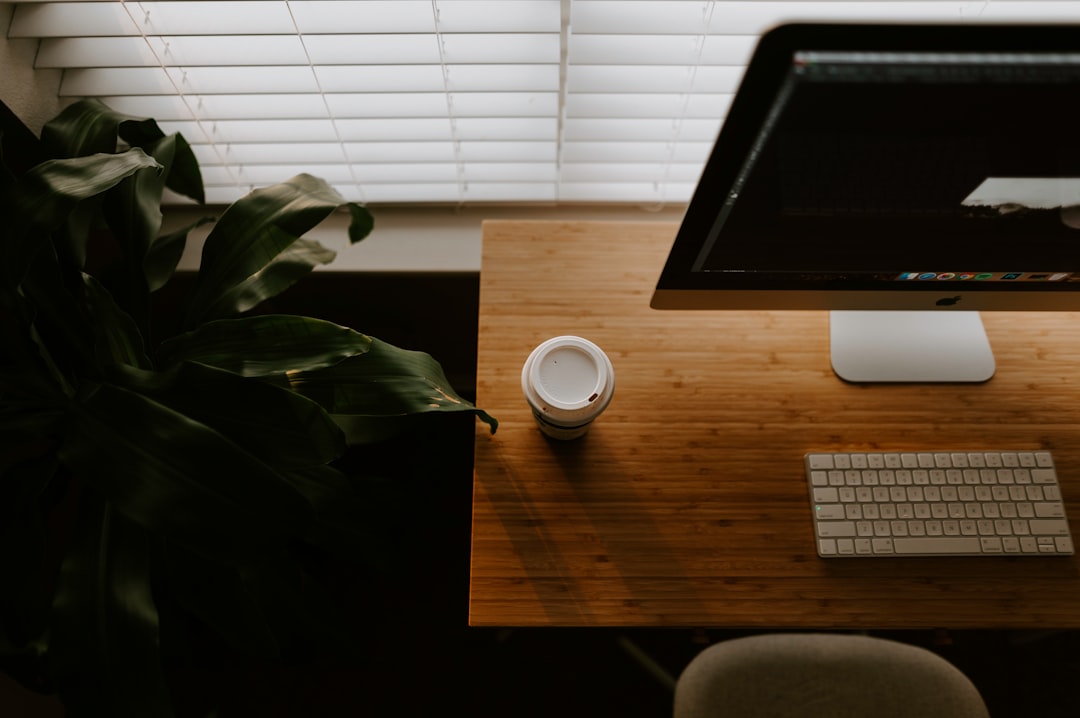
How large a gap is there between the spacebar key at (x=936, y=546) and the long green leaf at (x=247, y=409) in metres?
0.73

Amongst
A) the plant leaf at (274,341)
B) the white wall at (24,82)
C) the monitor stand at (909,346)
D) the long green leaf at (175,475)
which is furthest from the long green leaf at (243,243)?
the monitor stand at (909,346)

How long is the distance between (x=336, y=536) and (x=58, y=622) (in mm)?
334

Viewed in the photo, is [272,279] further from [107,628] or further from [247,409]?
[107,628]

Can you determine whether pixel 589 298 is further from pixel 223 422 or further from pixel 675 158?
pixel 223 422

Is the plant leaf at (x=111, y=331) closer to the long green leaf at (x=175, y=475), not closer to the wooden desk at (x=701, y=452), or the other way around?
the long green leaf at (x=175, y=475)

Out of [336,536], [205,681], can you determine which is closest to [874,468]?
[336,536]

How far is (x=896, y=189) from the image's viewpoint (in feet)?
2.32

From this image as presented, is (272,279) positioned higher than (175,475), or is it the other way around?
(272,279)

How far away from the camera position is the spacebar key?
33.6 inches

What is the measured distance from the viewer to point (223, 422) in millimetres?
737

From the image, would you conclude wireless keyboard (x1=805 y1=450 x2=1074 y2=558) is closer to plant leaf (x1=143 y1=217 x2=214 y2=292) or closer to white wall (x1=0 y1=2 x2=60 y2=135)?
plant leaf (x1=143 y1=217 x2=214 y2=292)

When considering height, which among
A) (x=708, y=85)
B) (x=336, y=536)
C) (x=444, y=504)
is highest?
(x=708, y=85)

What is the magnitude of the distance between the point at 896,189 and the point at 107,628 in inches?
40.6

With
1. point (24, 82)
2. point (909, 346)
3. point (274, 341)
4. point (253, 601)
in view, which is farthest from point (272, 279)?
point (909, 346)
